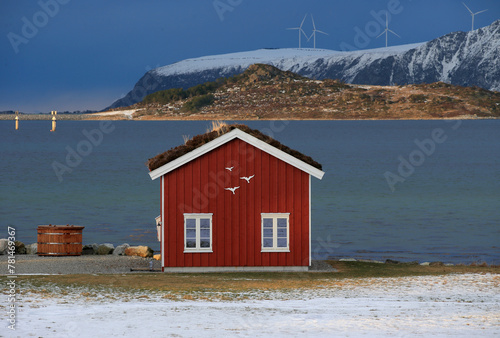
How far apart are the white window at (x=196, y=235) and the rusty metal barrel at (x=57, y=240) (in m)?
5.44

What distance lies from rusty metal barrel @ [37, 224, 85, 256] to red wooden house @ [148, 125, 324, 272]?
5220 mm

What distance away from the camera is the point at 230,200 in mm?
27297

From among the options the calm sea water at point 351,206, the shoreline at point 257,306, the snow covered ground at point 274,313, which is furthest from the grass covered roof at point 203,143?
the calm sea water at point 351,206

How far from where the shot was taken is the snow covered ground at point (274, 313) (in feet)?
52.2

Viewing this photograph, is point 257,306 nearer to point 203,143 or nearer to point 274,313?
point 274,313

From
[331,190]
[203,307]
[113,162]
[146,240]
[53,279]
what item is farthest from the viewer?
[113,162]

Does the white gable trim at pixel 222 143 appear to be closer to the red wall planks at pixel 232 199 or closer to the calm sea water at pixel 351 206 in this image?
the red wall planks at pixel 232 199

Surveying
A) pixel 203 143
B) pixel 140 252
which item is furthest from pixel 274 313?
pixel 140 252

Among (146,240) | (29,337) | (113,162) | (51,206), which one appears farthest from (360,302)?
(113,162)

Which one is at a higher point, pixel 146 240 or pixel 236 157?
pixel 236 157

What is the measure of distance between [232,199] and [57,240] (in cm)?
763

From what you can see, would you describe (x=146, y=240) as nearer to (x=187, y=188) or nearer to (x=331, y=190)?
(x=187, y=188)

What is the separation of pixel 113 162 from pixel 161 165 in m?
123

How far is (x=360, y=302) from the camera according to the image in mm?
19766
